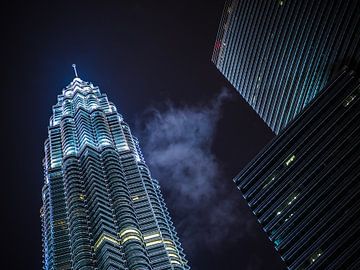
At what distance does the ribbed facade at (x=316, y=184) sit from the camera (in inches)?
4478

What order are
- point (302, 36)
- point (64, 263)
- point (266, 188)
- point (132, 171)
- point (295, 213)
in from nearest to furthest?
point (295, 213) → point (266, 188) → point (64, 263) → point (302, 36) → point (132, 171)

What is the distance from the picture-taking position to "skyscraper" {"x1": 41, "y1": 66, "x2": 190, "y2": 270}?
145750mm

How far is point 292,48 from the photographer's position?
167 meters

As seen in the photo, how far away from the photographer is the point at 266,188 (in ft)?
448

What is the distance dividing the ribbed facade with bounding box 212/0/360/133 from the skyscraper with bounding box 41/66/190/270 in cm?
4692

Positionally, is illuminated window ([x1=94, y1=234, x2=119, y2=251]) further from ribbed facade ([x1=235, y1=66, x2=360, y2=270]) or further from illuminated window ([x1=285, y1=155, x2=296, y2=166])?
illuminated window ([x1=285, y1=155, x2=296, y2=166])

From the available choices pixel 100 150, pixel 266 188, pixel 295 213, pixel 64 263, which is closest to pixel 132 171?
pixel 100 150

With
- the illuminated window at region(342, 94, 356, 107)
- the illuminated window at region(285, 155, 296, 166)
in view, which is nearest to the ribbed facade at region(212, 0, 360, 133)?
the illuminated window at region(342, 94, 356, 107)

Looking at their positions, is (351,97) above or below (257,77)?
below

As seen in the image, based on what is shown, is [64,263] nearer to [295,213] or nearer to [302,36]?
[295,213]

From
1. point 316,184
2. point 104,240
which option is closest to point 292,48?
point 316,184

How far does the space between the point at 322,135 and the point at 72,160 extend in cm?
8860

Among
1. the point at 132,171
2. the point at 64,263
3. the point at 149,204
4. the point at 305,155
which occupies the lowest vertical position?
the point at 305,155

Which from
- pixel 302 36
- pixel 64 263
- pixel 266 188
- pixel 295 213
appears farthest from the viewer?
pixel 302 36
